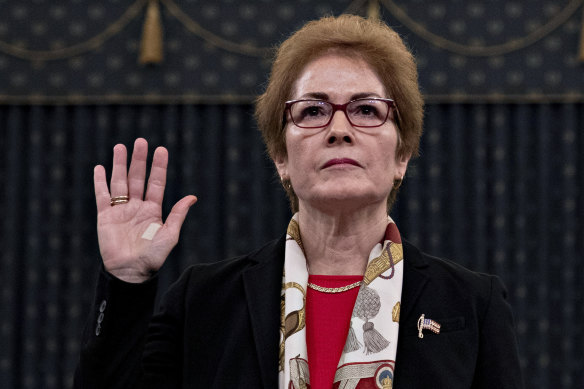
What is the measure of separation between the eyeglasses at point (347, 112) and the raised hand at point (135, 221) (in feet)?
0.84

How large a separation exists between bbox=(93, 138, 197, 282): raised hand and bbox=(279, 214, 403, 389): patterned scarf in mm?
231

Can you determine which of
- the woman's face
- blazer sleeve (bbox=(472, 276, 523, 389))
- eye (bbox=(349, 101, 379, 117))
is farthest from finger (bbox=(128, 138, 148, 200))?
blazer sleeve (bbox=(472, 276, 523, 389))

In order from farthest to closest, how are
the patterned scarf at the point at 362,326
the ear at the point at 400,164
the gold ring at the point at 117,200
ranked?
the ear at the point at 400,164 → the gold ring at the point at 117,200 → the patterned scarf at the point at 362,326

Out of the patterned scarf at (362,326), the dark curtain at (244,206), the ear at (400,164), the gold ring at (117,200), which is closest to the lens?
the patterned scarf at (362,326)

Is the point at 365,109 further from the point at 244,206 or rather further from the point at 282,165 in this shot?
the point at 244,206

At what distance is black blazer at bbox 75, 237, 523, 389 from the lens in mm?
1273

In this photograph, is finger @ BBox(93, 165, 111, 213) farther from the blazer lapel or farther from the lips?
the lips

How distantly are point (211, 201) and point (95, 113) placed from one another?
863mm

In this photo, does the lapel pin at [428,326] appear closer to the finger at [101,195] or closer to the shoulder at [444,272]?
the shoulder at [444,272]

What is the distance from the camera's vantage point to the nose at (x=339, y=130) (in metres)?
1.35

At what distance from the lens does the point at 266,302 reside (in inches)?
53.4

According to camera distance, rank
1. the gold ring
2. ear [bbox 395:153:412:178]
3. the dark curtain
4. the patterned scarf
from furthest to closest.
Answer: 1. the dark curtain
2. ear [bbox 395:153:412:178]
3. the gold ring
4. the patterned scarf

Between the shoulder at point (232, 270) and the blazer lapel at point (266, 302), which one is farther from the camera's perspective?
the shoulder at point (232, 270)

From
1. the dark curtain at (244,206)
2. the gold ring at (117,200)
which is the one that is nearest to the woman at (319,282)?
the gold ring at (117,200)
